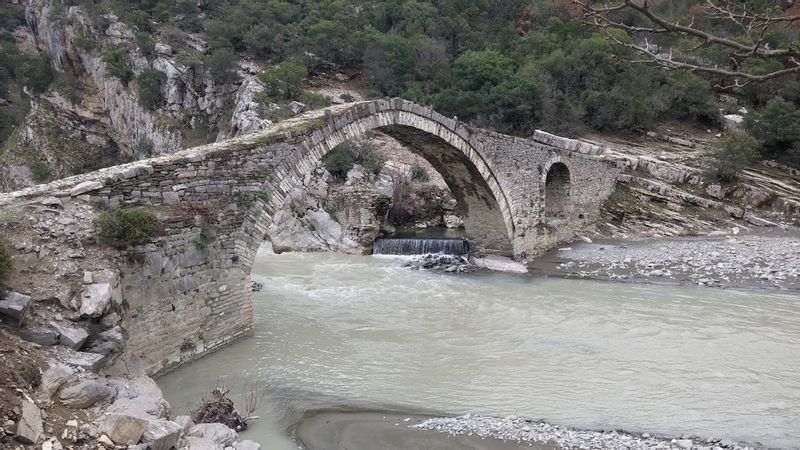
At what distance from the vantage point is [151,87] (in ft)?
83.1

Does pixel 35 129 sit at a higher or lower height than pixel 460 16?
lower

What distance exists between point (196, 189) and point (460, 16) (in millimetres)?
30268

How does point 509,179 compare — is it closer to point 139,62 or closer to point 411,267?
point 411,267

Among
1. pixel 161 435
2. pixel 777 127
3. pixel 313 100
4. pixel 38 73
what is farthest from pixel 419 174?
pixel 38 73

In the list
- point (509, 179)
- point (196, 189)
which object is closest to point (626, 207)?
point (509, 179)

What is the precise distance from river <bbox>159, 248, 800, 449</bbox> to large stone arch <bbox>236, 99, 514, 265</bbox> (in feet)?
6.07

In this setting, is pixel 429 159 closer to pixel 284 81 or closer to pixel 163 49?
pixel 284 81

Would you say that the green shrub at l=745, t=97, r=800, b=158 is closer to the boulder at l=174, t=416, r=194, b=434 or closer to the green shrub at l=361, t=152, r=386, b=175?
the green shrub at l=361, t=152, r=386, b=175

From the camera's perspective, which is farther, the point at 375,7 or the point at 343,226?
the point at 375,7

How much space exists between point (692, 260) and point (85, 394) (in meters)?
12.9

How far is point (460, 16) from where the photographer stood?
33594mm

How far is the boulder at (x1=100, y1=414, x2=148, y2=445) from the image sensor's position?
3.46m

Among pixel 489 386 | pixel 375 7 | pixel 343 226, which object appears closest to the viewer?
pixel 489 386

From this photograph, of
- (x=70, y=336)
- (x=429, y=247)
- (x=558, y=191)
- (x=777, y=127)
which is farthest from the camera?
(x=777, y=127)
